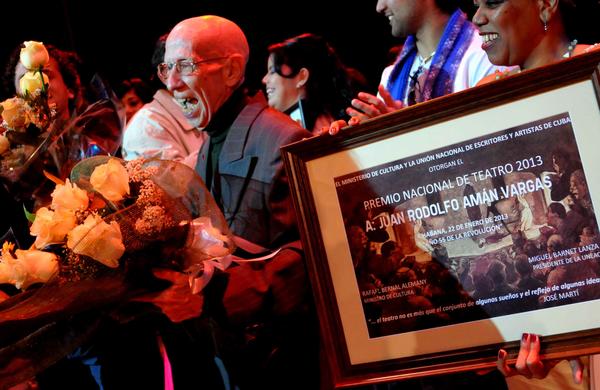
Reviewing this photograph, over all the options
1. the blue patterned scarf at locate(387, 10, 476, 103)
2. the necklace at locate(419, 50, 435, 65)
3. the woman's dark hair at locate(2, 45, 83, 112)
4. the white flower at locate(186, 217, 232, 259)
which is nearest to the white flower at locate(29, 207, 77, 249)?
the white flower at locate(186, 217, 232, 259)

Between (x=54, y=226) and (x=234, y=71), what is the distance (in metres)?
1.22

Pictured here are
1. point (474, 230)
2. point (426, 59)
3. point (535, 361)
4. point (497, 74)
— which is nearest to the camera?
point (535, 361)

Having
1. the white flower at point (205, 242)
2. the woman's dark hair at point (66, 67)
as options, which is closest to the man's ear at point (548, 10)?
the white flower at point (205, 242)

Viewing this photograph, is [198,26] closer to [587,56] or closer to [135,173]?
[135,173]

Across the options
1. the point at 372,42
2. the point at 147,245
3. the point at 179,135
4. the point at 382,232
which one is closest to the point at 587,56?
the point at 382,232

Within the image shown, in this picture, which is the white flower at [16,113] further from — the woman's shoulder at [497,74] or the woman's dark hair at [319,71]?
the woman's dark hair at [319,71]

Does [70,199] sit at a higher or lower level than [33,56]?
lower

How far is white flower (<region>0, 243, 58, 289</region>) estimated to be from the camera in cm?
184

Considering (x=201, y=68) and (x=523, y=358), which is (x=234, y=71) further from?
(x=523, y=358)

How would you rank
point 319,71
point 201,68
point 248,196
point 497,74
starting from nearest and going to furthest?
1. point 497,74
2. point 248,196
3. point 201,68
4. point 319,71

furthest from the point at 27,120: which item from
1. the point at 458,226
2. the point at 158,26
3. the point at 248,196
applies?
the point at 158,26

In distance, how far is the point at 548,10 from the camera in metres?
2.21

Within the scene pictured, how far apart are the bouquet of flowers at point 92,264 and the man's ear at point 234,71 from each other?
97cm

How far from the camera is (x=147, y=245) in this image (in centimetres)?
188
